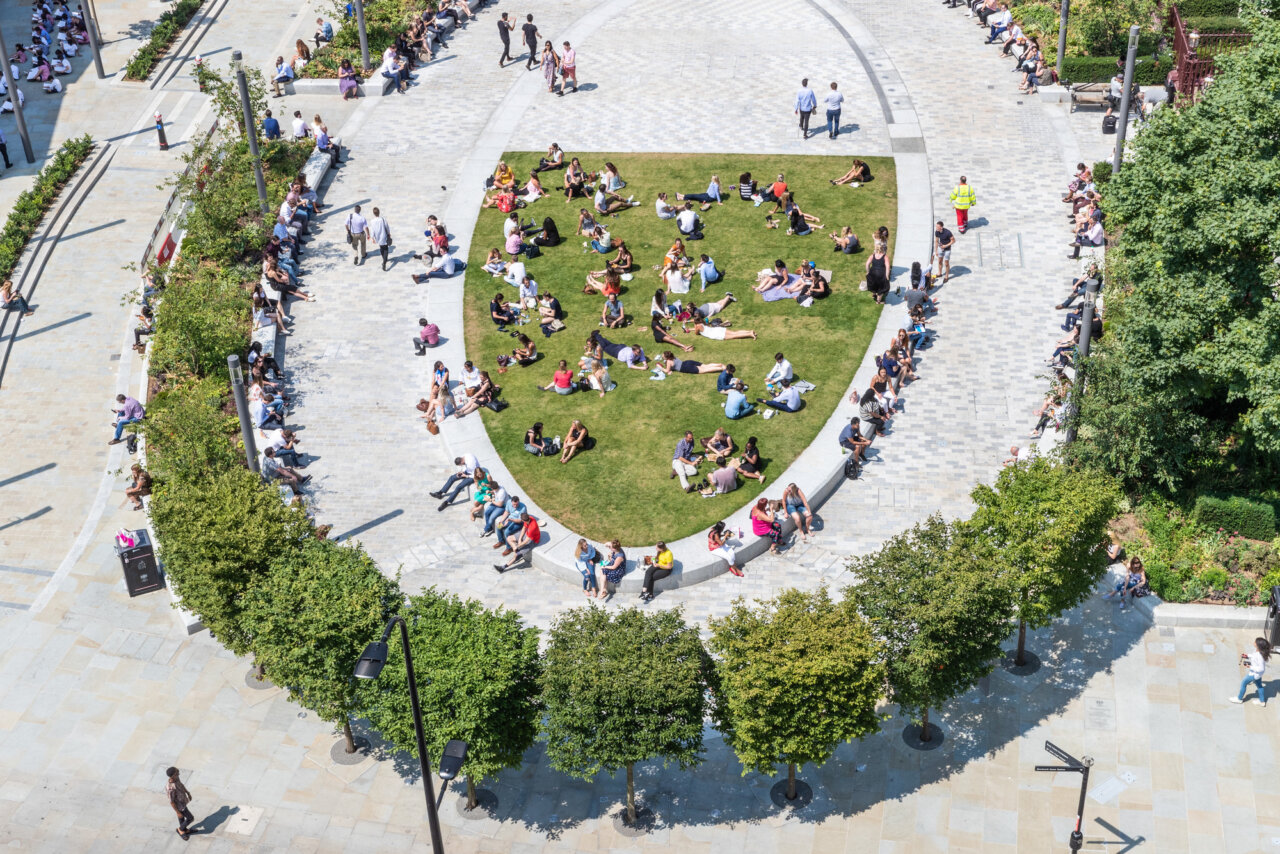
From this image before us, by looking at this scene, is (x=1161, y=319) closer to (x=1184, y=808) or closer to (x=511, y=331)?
(x=1184, y=808)

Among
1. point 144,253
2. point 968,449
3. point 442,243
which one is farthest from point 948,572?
point 144,253

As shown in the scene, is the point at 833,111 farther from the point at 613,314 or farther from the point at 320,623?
the point at 320,623

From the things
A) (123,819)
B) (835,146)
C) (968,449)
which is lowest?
(123,819)

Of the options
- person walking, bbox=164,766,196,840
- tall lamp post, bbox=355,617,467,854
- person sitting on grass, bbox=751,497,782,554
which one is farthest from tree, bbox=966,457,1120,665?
person walking, bbox=164,766,196,840

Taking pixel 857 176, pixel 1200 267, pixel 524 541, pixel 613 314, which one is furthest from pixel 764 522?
pixel 857 176

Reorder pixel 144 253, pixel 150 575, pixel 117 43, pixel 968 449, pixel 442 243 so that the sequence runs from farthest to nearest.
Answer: pixel 117 43 → pixel 144 253 → pixel 442 243 → pixel 968 449 → pixel 150 575
